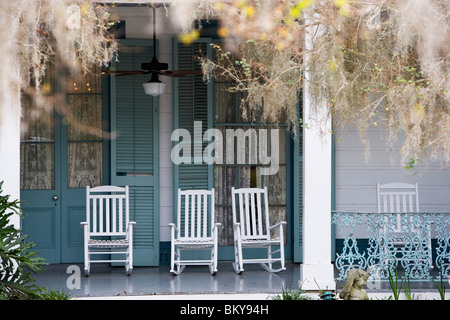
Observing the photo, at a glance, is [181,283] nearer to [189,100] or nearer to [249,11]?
[189,100]

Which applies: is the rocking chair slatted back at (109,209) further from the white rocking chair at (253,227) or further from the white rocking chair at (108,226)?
the white rocking chair at (253,227)

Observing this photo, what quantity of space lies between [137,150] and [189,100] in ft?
2.63

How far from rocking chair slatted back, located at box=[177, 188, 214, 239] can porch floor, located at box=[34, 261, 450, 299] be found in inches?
15.6

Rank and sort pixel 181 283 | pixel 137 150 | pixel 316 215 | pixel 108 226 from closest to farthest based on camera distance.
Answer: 1. pixel 316 215
2. pixel 181 283
3. pixel 108 226
4. pixel 137 150

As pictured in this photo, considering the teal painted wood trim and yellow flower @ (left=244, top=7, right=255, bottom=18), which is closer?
yellow flower @ (left=244, top=7, right=255, bottom=18)

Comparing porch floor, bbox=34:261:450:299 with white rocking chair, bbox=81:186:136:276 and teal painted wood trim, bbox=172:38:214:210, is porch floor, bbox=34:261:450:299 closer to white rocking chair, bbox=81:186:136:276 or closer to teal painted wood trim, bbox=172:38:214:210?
white rocking chair, bbox=81:186:136:276

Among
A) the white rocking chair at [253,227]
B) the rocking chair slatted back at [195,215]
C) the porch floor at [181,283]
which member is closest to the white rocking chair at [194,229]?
the rocking chair slatted back at [195,215]

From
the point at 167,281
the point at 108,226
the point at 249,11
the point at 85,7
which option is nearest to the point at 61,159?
the point at 108,226

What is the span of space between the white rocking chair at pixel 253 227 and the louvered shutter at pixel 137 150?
0.92 metres

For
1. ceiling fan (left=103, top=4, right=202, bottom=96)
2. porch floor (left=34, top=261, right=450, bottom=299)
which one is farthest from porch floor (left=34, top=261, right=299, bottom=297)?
ceiling fan (left=103, top=4, right=202, bottom=96)

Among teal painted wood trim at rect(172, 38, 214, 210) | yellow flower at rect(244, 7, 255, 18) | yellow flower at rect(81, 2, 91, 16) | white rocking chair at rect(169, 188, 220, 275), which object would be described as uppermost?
yellow flower at rect(81, 2, 91, 16)

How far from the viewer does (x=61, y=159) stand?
24.2ft

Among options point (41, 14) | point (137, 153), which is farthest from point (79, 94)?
point (41, 14)

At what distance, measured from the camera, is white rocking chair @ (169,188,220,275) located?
678cm
